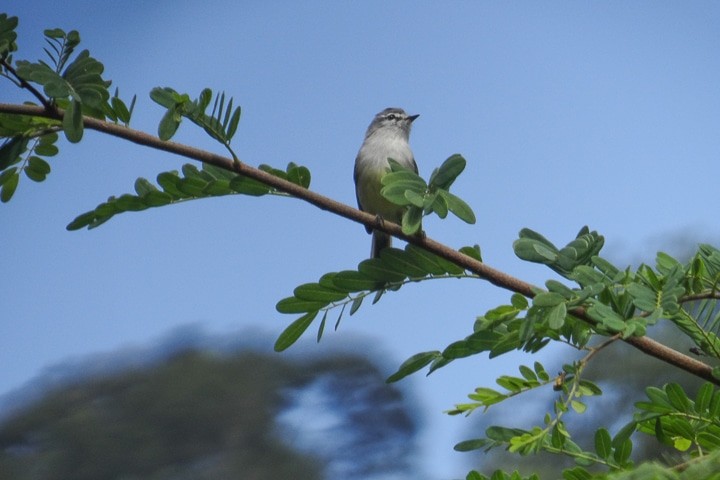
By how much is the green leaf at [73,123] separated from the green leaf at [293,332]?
23.9 inches

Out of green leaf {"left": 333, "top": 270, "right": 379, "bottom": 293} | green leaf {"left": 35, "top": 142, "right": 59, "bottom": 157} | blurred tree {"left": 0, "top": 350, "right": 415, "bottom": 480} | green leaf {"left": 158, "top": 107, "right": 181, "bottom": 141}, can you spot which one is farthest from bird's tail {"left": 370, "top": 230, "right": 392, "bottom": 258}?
green leaf {"left": 158, "top": 107, "right": 181, "bottom": 141}

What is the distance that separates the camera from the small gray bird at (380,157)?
17.5 feet

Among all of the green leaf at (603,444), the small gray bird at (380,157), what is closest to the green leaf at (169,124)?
the green leaf at (603,444)

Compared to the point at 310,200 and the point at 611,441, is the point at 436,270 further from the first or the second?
the point at 611,441

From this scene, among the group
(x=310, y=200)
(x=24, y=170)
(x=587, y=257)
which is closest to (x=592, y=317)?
(x=587, y=257)

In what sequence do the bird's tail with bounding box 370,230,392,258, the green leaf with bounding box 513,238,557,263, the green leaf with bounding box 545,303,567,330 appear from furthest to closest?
the bird's tail with bounding box 370,230,392,258 → the green leaf with bounding box 513,238,557,263 → the green leaf with bounding box 545,303,567,330

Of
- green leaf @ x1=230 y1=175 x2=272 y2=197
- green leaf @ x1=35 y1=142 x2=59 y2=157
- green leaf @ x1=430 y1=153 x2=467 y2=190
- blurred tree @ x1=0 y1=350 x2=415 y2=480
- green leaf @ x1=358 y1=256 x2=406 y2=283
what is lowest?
green leaf @ x1=358 y1=256 x2=406 y2=283

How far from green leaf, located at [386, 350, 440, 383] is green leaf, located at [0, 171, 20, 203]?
102 cm

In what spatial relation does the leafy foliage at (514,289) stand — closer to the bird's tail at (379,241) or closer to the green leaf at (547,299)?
the green leaf at (547,299)

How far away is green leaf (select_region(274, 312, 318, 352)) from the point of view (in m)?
2.04

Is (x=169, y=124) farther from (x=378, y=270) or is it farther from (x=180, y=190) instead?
(x=378, y=270)

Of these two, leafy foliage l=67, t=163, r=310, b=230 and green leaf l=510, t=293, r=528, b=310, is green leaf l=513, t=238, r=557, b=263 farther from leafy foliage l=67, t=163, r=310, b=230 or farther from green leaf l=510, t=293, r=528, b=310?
leafy foliage l=67, t=163, r=310, b=230

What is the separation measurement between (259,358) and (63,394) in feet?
4.16

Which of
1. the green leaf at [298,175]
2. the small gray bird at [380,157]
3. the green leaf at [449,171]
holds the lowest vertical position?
the green leaf at [449,171]
